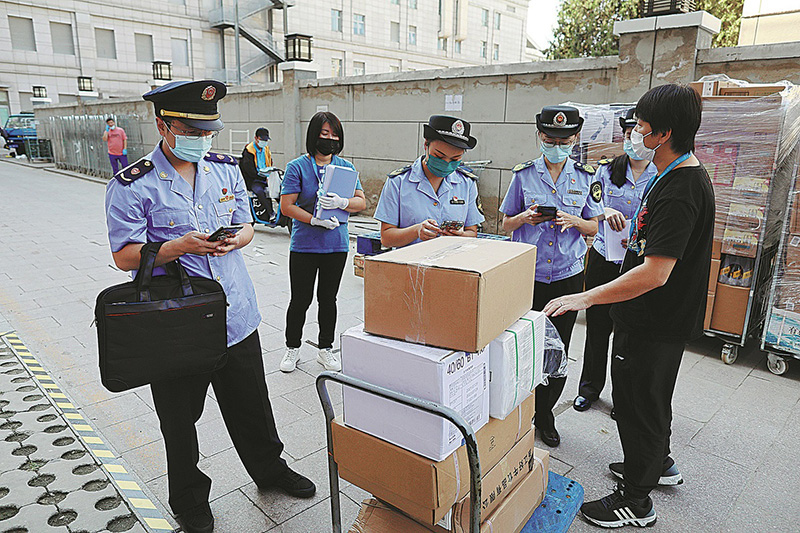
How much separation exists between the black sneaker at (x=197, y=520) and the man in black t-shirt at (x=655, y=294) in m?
1.69

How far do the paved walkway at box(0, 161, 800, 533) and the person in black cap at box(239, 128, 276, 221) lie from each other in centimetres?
359

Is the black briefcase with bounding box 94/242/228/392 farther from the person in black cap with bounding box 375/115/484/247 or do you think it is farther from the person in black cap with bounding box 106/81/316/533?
the person in black cap with bounding box 375/115/484/247

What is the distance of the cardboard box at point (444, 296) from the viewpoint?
5.23 feet

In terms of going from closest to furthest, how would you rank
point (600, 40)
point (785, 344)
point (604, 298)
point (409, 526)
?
1. point (409, 526)
2. point (604, 298)
3. point (785, 344)
4. point (600, 40)

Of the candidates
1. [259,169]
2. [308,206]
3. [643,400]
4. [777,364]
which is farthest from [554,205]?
[259,169]

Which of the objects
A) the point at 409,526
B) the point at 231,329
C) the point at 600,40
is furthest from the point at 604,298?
the point at 600,40

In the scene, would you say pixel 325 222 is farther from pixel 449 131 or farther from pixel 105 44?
pixel 105 44

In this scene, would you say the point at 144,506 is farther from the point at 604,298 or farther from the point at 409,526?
the point at 604,298

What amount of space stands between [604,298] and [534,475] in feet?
2.57

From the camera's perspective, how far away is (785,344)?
3.93m

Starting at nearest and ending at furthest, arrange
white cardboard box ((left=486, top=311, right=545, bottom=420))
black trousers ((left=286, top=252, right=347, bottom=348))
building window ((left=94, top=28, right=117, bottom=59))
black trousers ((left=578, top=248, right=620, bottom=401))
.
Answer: white cardboard box ((left=486, top=311, right=545, bottom=420)), black trousers ((left=578, top=248, right=620, bottom=401)), black trousers ((left=286, top=252, right=347, bottom=348)), building window ((left=94, top=28, right=117, bottom=59))

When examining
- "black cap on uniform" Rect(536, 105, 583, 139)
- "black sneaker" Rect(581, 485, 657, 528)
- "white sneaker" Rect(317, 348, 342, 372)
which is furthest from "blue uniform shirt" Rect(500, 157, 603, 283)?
"white sneaker" Rect(317, 348, 342, 372)

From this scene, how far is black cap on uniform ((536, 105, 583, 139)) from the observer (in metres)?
2.86

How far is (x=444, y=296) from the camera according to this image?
163 centimetres
